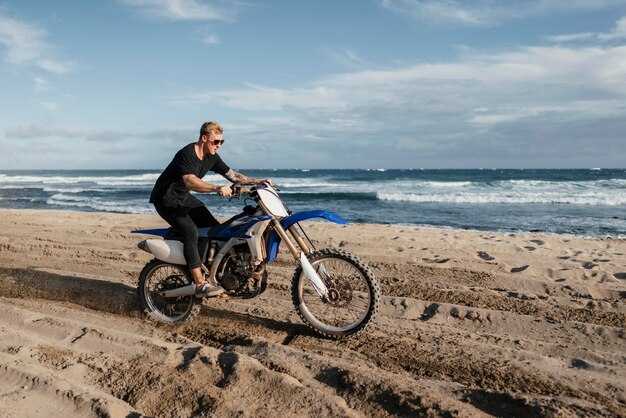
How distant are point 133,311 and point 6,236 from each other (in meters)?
6.24

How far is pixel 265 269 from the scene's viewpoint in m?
Answer: 4.46

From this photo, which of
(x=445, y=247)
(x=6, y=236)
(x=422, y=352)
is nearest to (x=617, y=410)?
(x=422, y=352)

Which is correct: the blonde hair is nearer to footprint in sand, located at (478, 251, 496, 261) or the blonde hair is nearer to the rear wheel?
the rear wheel

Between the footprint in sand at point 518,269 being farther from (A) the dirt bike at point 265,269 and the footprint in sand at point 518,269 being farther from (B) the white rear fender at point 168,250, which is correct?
(B) the white rear fender at point 168,250

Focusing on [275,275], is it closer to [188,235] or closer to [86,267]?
[188,235]

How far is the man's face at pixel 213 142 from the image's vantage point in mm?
4613

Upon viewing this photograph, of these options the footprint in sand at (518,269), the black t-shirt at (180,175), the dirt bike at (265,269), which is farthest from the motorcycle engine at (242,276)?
the footprint in sand at (518,269)

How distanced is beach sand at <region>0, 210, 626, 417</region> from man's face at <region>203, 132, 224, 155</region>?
1698 millimetres

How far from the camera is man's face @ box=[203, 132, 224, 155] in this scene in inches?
182

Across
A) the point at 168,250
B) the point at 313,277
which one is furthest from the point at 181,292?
the point at 313,277

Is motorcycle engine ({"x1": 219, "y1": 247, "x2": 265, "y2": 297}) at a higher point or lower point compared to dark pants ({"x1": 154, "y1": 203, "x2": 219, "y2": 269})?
lower

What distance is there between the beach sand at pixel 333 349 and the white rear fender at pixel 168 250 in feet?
2.14

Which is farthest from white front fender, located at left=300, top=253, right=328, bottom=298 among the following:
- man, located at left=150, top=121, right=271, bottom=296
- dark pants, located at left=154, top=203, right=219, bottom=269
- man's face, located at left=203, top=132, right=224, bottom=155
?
man's face, located at left=203, top=132, right=224, bottom=155

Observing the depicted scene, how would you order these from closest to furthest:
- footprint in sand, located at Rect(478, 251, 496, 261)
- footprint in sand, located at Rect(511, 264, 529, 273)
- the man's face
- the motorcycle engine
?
the motorcycle engine
the man's face
footprint in sand, located at Rect(511, 264, 529, 273)
footprint in sand, located at Rect(478, 251, 496, 261)
